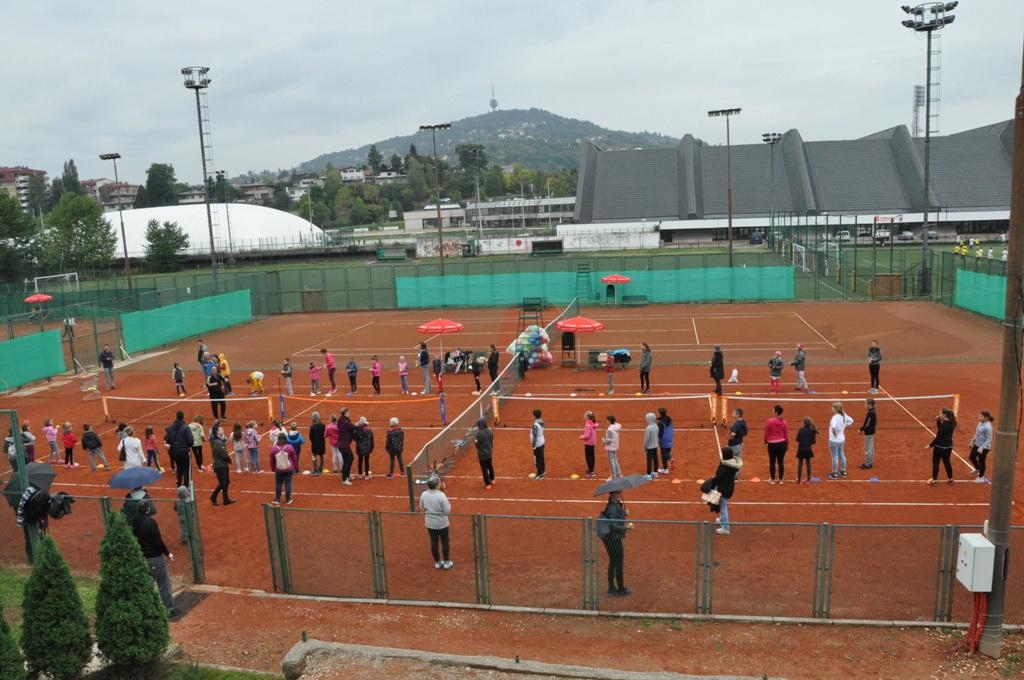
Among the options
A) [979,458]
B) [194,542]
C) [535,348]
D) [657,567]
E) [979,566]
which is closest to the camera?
[979,566]

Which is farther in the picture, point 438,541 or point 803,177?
point 803,177

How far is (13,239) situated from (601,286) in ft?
149

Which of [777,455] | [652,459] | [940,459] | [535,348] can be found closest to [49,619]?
[652,459]

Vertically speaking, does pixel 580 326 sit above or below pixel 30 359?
above

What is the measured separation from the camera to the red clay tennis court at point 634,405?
15250 millimetres

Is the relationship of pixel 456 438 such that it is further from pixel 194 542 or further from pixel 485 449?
pixel 194 542

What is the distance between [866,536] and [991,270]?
31481mm

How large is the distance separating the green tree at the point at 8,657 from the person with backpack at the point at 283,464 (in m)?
8.03

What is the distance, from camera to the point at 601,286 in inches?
2005

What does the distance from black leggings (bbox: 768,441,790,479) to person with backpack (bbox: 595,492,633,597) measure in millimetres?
5899

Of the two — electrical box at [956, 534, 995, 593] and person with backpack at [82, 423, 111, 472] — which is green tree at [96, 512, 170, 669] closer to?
electrical box at [956, 534, 995, 593]

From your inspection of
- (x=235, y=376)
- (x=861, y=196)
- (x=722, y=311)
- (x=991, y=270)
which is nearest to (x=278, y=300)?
(x=235, y=376)

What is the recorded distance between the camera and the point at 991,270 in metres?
36.8

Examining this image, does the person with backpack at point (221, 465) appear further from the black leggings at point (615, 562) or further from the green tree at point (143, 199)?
the green tree at point (143, 199)
